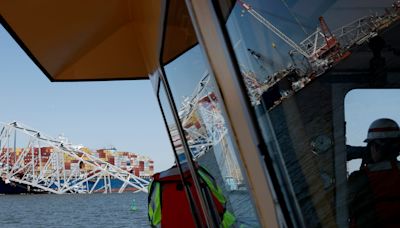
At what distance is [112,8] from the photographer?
1641 millimetres

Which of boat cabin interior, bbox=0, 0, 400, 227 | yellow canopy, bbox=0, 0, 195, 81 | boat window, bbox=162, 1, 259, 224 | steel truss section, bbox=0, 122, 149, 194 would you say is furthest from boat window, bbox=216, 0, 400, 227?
steel truss section, bbox=0, 122, 149, 194

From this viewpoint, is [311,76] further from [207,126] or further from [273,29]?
[207,126]

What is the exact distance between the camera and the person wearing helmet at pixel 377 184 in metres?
0.44

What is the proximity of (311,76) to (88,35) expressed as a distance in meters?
1.52

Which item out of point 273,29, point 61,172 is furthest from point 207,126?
point 61,172

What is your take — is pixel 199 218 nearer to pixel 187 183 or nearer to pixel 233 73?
pixel 187 183

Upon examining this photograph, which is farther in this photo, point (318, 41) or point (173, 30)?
point (173, 30)

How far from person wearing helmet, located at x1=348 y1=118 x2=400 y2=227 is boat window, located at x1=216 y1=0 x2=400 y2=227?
0.04 feet

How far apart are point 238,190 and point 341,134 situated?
0.34 m

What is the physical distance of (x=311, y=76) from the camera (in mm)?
472

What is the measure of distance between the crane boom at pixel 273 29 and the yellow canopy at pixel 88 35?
18.7 inches

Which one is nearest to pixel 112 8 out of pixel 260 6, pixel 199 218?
pixel 199 218

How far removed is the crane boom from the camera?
1.54 feet

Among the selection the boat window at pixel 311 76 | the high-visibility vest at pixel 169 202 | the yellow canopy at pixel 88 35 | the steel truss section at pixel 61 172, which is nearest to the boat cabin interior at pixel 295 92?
the boat window at pixel 311 76
